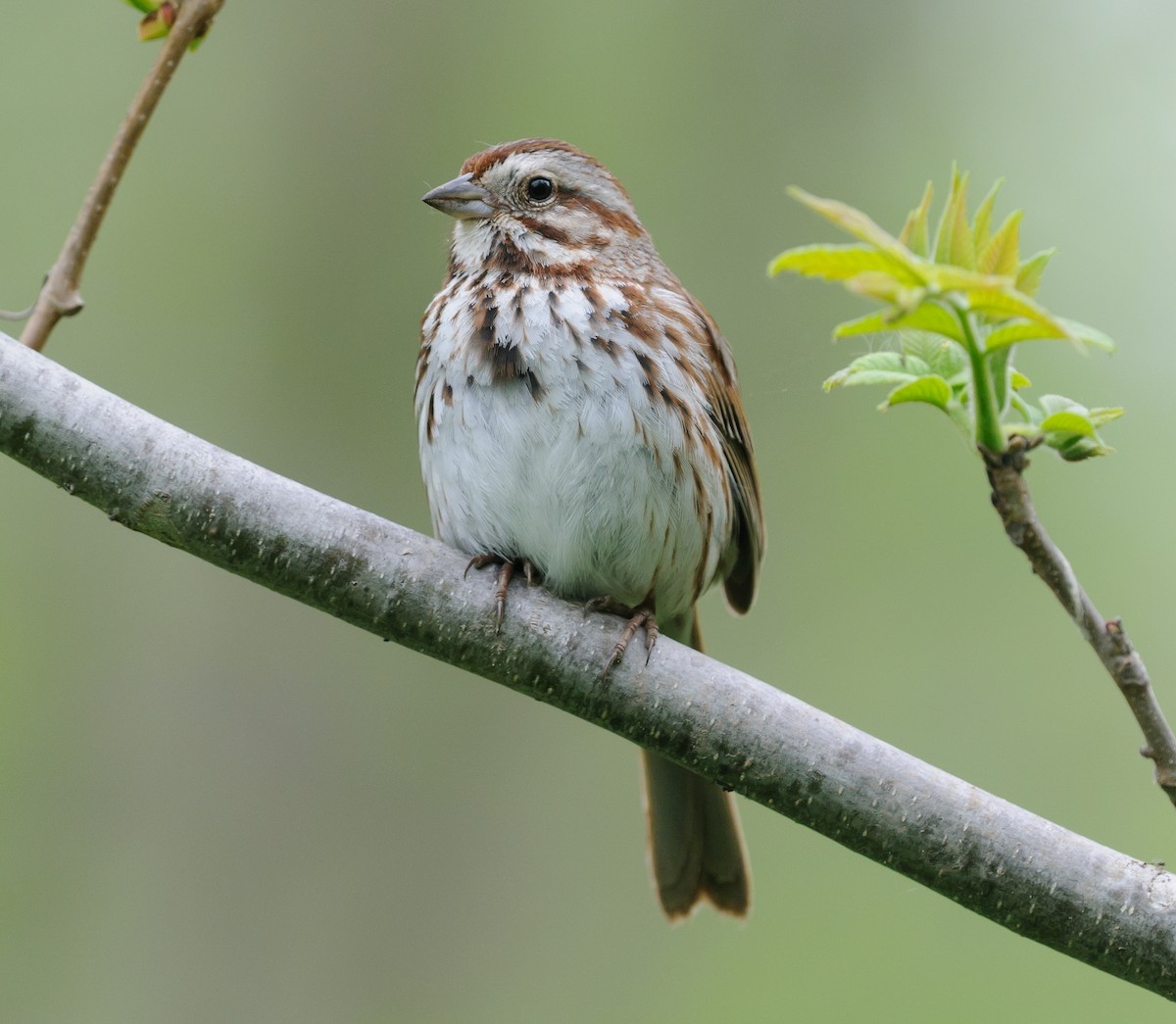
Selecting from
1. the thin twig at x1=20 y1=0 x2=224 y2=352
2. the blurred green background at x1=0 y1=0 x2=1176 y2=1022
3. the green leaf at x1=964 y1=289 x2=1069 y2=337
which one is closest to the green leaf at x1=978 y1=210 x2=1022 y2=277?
the green leaf at x1=964 y1=289 x2=1069 y2=337

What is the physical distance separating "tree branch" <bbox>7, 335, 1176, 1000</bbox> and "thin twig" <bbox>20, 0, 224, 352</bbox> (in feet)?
0.39

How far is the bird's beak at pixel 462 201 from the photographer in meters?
3.64

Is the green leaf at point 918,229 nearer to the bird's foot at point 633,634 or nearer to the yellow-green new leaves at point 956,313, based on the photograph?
the yellow-green new leaves at point 956,313

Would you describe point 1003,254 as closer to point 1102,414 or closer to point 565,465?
point 1102,414

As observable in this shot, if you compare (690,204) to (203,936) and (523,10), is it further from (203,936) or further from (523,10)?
(203,936)

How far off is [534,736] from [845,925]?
1.69 meters

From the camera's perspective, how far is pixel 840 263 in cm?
134

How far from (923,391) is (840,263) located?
1.07 feet

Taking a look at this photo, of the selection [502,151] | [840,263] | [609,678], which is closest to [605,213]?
[502,151]

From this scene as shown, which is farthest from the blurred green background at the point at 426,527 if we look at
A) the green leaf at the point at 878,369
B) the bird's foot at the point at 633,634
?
the green leaf at the point at 878,369

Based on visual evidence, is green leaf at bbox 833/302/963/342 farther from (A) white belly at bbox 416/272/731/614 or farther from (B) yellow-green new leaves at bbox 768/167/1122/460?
(A) white belly at bbox 416/272/731/614

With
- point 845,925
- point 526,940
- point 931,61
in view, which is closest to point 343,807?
point 526,940

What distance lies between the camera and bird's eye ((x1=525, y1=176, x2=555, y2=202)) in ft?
12.2

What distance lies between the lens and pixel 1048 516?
7.32 m
